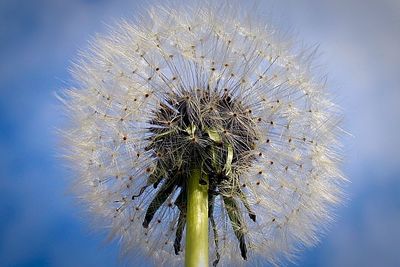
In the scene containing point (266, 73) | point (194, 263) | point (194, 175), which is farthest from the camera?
point (266, 73)

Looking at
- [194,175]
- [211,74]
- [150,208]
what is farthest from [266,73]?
[150,208]

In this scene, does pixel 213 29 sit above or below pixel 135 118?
above

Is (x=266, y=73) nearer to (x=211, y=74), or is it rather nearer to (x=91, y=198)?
(x=211, y=74)
